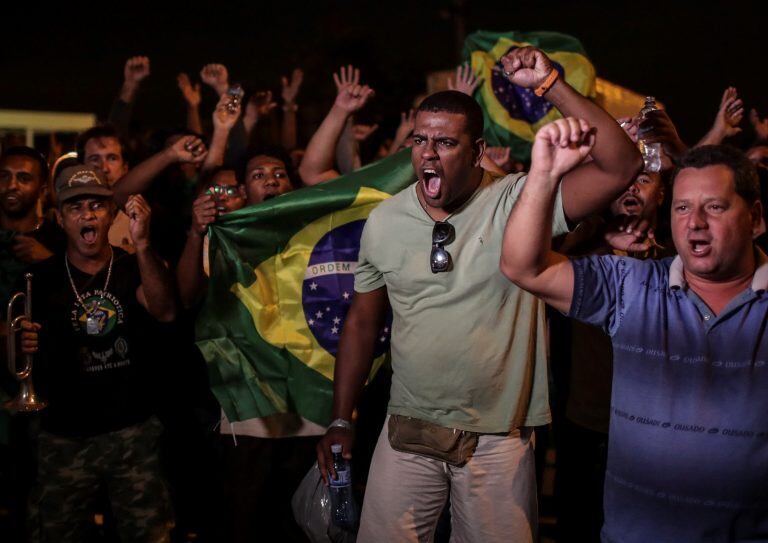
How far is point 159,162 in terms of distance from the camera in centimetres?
533

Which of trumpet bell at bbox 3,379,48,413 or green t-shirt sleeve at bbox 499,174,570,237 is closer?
green t-shirt sleeve at bbox 499,174,570,237

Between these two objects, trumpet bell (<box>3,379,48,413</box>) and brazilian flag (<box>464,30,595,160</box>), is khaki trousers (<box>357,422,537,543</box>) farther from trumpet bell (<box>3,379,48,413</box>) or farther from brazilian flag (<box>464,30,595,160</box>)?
brazilian flag (<box>464,30,595,160</box>)

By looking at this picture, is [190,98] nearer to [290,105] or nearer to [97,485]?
[290,105]

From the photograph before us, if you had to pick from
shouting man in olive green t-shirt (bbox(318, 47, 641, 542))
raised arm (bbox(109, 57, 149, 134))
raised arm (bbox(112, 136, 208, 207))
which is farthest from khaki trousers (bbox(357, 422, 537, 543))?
raised arm (bbox(109, 57, 149, 134))

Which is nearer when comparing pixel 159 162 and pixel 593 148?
pixel 593 148

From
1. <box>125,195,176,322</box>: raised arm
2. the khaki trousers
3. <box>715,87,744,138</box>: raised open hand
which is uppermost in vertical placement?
<box>715,87,744,138</box>: raised open hand

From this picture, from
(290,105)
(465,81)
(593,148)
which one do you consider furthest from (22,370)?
(290,105)

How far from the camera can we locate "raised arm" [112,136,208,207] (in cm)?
527

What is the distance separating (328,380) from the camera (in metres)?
4.89

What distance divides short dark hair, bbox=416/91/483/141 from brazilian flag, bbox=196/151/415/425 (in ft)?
3.77

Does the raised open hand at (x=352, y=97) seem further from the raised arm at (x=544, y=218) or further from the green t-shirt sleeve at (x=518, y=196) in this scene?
the raised arm at (x=544, y=218)

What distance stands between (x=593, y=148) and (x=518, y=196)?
55cm

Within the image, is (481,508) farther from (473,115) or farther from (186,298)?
(186,298)

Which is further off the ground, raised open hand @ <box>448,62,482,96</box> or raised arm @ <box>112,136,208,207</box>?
raised open hand @ <box>448,62,482,96</box>
